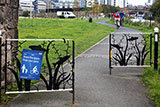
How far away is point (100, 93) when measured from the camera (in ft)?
22.6

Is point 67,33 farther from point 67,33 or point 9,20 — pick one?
point 9,20

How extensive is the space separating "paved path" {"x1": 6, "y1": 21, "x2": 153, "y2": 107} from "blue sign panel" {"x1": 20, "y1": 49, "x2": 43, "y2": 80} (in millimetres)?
571

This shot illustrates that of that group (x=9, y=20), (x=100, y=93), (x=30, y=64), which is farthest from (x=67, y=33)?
(x=30, y=64)

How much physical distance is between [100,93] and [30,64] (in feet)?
6.12

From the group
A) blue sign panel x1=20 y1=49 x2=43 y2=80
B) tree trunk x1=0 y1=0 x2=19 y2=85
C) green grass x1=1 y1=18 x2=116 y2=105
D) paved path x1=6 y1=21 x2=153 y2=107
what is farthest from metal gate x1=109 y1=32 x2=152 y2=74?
green grass x1=1 y1=18 x2=116 y2=105

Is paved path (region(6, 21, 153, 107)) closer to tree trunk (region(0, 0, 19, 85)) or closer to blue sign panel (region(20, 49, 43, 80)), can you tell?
blue sign panel (region(20, 49, 43, 80))

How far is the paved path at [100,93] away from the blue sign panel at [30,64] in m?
0.57

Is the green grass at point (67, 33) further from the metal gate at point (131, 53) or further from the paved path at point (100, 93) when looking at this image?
the paved path at point (100, 93)

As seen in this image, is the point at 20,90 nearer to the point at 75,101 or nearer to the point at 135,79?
the point at 75,101

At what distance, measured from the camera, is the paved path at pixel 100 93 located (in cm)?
610

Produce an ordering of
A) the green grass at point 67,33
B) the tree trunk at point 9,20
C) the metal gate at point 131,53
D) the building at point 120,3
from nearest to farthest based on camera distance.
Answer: the tree trunk at point 9,20 < the metal gate at point 131,53 < the green grass at point 67,33 < the building at point 120,3

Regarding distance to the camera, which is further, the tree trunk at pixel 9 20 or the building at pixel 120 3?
the building at pixel 120 3

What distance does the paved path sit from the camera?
20.0 ft

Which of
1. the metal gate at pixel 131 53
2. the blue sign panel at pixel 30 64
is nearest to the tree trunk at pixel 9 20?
the blue sign panel at pixel 30 64
